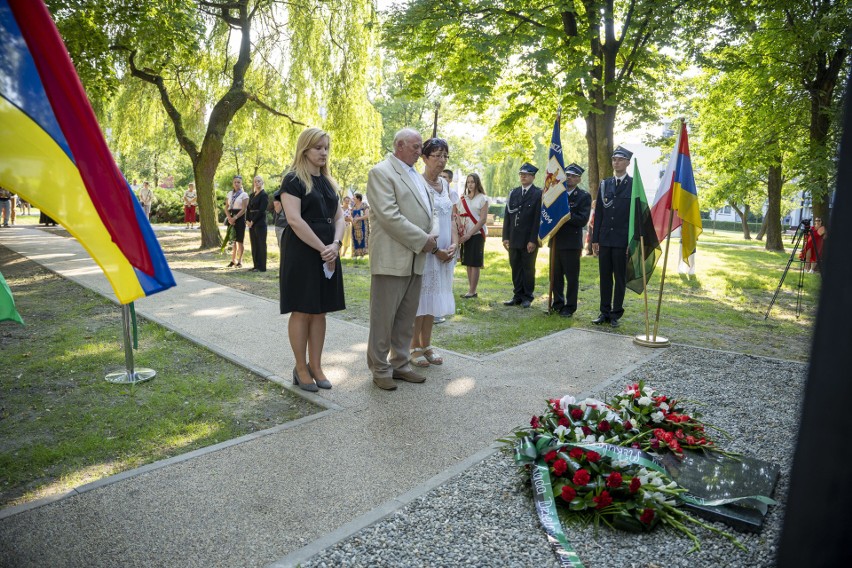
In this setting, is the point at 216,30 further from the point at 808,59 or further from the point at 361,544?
the point at 361,544

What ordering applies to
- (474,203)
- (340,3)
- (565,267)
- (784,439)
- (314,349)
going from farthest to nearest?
(340,3), (474,203), (565,267), (314,349), (784,439)

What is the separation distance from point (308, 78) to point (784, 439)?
1704 centimetres


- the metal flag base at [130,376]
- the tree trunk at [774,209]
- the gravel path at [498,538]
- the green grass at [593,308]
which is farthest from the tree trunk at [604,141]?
the metal flag base at [130,376]

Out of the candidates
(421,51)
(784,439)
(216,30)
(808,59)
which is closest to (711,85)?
(808,59)

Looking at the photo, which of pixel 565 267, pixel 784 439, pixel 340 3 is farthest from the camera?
pixel 340 3

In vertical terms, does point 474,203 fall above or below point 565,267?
above

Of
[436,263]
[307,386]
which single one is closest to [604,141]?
[436,263]

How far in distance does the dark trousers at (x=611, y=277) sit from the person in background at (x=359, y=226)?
321 inches

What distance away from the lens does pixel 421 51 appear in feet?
51.9

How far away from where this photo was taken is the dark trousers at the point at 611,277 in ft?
27.4

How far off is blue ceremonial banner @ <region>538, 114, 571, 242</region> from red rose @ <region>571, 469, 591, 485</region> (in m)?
5.83

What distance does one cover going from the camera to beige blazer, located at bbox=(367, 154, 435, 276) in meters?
5.06

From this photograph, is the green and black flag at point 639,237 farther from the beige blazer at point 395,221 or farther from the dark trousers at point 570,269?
the beige blazer at point 395,221

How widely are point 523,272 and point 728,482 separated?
6.65 m
